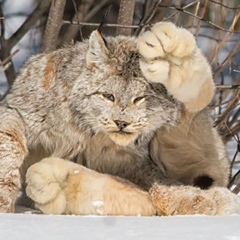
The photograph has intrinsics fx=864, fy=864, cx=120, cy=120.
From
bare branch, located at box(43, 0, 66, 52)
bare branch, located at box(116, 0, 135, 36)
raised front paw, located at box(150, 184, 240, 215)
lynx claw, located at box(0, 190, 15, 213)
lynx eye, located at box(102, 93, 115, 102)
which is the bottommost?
lynx claw, located at box(0, 190, 15, 213)

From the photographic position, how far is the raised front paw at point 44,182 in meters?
3.44

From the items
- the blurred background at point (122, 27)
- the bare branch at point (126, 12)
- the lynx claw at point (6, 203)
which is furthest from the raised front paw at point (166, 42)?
the bare branch at point (126, 12)

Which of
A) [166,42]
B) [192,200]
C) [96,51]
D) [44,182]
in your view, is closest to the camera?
[166,42]

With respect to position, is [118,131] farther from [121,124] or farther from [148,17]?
[148,17]

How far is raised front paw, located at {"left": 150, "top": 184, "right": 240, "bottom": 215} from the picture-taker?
3.48 metres

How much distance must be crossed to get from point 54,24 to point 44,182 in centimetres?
151

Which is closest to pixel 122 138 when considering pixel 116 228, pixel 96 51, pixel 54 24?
pixel 96 51

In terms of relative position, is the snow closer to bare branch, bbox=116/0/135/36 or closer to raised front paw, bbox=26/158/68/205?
raised front paw, bbox=26/158/68/205

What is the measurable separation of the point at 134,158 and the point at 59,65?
54cm

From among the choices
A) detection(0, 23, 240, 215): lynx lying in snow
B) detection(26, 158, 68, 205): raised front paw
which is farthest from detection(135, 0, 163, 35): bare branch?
detection(26, 158, 68, 205): raised front paw

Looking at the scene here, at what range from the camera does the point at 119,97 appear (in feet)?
11.6

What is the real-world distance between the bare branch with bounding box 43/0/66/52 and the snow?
1869 mm

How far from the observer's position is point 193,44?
3.38m

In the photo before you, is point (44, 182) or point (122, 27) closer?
point (44, 182)
